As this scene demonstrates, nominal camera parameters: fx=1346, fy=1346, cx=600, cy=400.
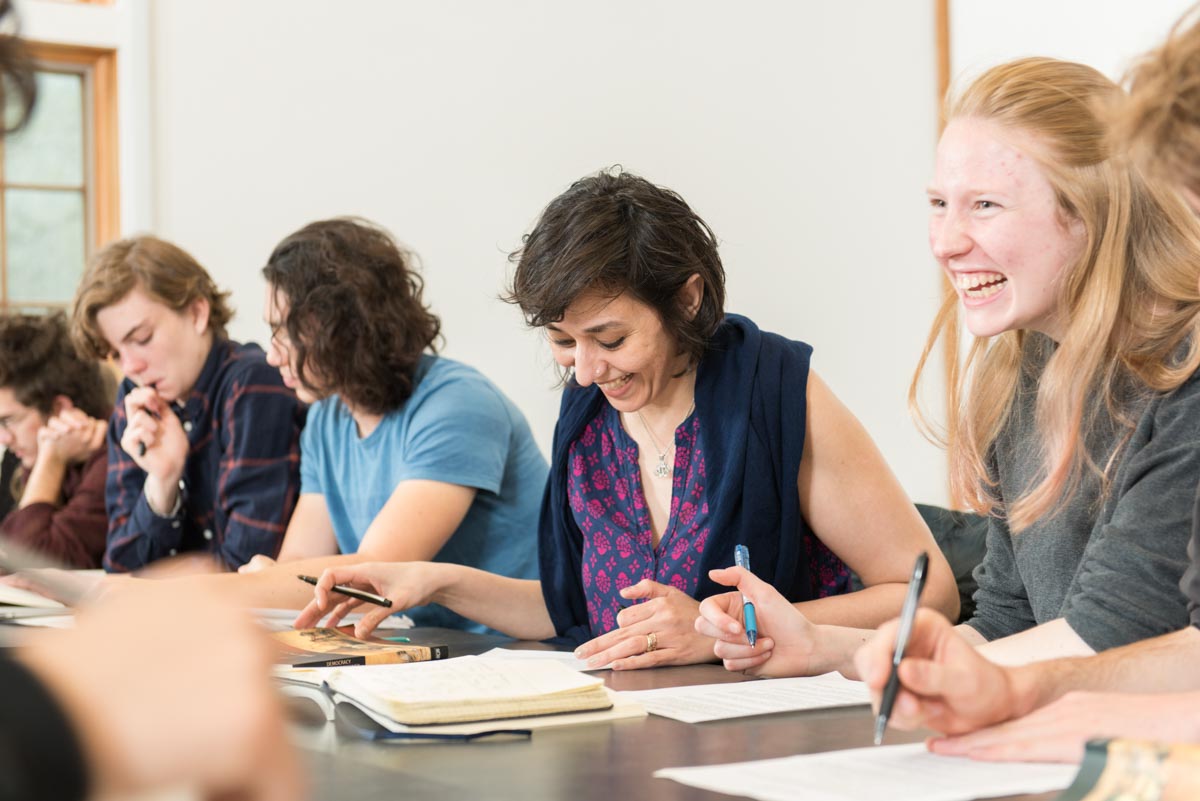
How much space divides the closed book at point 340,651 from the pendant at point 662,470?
456 millimetres

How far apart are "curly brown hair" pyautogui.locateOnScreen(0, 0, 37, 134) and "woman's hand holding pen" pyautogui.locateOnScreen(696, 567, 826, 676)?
1.05 meters

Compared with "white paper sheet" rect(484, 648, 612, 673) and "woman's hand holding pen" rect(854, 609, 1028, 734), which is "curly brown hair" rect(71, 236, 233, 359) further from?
"woman's hand holding pen" rect(854, 609, 1028, 734)

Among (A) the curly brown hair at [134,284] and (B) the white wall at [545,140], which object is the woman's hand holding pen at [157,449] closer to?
(A) the curly brown hair at [134,284]

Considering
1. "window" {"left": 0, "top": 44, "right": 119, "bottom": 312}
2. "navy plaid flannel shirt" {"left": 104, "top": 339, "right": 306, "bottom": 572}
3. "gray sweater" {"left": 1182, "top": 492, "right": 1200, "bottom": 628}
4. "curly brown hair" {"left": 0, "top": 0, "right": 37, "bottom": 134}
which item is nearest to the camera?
"curly brown hair" {"left": 0, "top": 0, "right": 37, "bottom": 134}

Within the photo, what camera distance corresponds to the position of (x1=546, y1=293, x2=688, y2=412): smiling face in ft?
6.39

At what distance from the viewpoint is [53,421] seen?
138 inches

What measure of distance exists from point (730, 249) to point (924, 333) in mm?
733

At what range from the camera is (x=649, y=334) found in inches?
77.3

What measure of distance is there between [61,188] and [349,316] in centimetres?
233

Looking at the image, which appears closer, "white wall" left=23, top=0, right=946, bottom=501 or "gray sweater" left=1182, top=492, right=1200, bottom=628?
"gray sweater" left=1182, top=492, right=1200, bottom=628

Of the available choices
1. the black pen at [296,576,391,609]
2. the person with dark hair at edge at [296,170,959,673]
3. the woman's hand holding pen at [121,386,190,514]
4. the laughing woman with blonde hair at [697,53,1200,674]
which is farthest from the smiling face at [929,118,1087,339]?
the woman's hand holding pen at [121,386,190,514]

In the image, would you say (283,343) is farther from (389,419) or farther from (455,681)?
(455,681)

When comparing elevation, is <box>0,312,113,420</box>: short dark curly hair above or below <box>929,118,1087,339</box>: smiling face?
below

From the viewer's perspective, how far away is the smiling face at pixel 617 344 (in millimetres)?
1946
